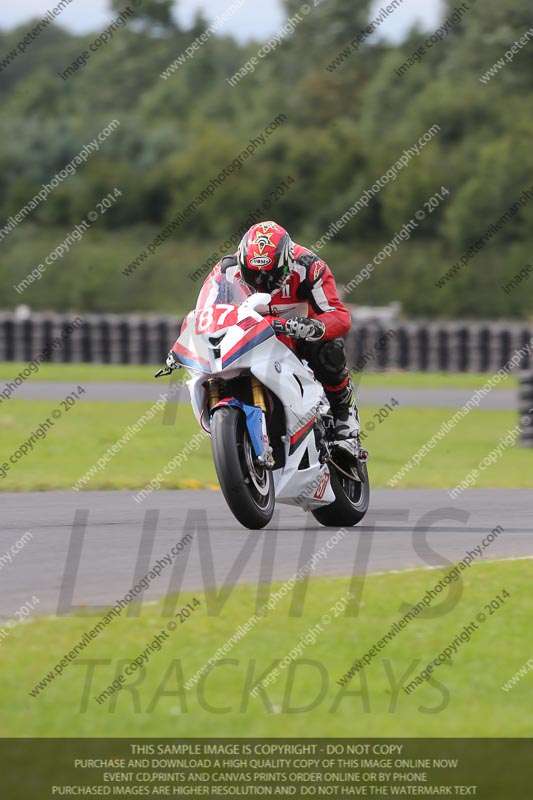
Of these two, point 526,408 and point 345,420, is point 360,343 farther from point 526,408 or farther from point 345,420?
point 345,420

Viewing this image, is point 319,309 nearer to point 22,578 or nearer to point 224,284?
point 224,284

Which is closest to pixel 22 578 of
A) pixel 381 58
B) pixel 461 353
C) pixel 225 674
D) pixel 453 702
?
pixel 225 674

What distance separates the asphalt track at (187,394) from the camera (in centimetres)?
2506

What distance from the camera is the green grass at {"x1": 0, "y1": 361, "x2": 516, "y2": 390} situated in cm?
2966

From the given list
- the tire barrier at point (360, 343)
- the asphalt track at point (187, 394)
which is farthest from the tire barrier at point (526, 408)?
the tire barrier at point (360, 343)

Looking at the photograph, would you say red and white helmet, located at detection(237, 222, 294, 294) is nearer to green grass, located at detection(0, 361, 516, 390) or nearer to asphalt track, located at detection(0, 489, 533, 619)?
asphalt track, located at detection(0, 489, 533, 619)

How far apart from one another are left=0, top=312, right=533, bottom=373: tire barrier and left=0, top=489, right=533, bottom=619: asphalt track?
18.4 m

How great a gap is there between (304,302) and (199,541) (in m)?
1.62

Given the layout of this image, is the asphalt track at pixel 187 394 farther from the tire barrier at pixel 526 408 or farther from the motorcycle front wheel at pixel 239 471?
the motorcycle front wheel at pixel 239 471

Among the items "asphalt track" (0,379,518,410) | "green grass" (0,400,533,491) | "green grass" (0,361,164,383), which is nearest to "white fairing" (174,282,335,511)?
"green grass" (0,400,533,491)

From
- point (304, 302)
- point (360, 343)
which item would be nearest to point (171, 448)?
point (304, 302)

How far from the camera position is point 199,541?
30.0 feet

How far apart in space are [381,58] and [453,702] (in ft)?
292
